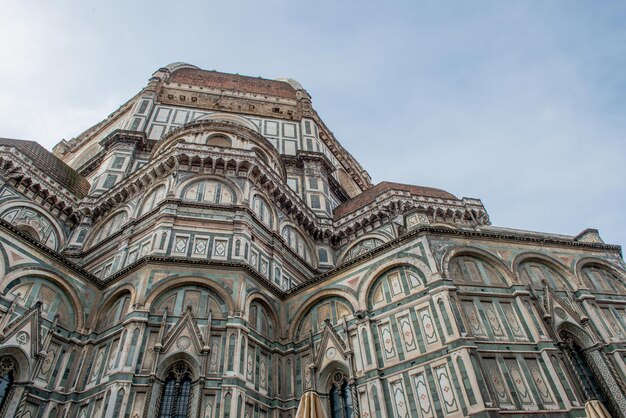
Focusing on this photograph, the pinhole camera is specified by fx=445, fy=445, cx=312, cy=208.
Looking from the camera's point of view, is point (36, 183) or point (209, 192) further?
point (36, 183)

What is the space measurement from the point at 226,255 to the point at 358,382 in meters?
7.48

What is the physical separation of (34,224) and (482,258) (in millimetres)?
21658

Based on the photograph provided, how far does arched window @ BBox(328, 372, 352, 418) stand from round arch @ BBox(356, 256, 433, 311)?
8.84ft

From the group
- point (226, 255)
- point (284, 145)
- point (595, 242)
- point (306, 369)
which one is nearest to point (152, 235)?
point (226, 255)

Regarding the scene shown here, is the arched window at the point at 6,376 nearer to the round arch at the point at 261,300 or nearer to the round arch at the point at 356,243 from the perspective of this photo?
the round arch at the point at 261,300

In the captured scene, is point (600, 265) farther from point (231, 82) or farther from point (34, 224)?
point (231, 82)

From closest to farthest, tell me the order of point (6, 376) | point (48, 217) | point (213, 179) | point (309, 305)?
point (6, 376), point (309, 305), point (213, 179), point (48, 217)

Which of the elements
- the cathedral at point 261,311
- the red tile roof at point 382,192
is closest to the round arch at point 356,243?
the cathedral at point 261,311

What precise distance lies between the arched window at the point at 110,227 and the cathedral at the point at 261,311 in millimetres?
168

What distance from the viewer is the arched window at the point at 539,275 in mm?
17172

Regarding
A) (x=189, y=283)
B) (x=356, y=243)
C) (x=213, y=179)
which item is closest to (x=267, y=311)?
(x=189, y=283)

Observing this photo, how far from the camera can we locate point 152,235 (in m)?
19.5

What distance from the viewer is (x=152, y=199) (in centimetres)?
2255

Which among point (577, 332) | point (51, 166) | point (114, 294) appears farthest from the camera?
point (51, 166)
